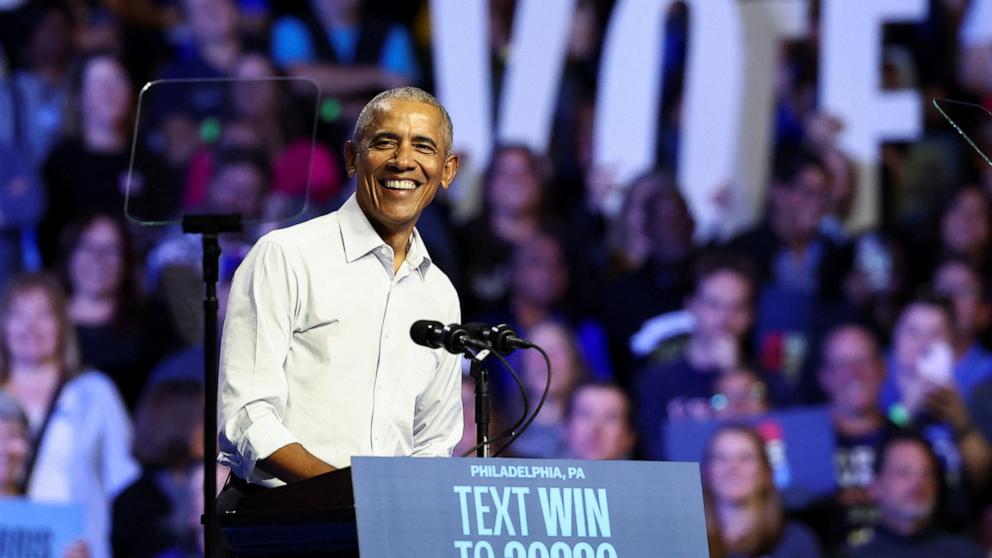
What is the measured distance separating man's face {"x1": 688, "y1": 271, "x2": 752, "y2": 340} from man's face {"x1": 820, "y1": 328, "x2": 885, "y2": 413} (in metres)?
0.40

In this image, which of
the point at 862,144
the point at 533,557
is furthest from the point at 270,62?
the point at 533,557

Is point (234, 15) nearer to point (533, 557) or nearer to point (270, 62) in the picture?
point (270, 62)

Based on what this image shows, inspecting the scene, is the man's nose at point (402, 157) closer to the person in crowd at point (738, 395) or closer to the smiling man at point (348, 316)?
the smiling man at point (348, 316)

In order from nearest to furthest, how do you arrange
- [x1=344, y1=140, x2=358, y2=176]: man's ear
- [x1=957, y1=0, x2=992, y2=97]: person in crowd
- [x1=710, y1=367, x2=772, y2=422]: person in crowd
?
[x1=344, y1=140, x2=358, y2=176]: man's ear
[x1=710, y1=367, x2=772, y2=422]: person in crowd
[x1=957, y1=0, x2=992, y2=97]: person in crowd

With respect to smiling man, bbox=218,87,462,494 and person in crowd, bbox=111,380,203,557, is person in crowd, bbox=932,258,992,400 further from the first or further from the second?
smiling man, bbox=218,87,462,494

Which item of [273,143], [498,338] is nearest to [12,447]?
[273,143]

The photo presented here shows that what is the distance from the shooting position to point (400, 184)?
2.87 meters

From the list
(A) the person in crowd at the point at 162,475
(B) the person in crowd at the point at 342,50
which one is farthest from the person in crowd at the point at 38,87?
(A) the person in crowd at the point at 162,475

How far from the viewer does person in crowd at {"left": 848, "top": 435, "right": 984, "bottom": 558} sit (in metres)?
6.31

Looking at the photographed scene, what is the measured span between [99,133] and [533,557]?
5.00 metres

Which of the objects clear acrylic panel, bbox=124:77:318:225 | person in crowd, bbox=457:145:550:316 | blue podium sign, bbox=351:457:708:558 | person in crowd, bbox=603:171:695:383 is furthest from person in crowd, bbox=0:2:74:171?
blue podium sign, bbox=351:457:708:558

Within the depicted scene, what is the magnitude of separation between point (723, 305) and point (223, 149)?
7.30 feet

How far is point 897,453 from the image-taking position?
645 centimetres

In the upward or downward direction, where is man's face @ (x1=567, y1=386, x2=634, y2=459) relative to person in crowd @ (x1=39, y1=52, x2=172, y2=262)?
downward
